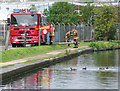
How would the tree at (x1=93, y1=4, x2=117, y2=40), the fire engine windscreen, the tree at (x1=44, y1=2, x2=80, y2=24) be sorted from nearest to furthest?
1. the fire engine windscreen
2. the tree at (x1=93, y1=4, x2=117, y2=40)
3. the tree at (x1=44, y1=2, x2=80, y2=24)

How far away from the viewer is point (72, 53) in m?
28.3

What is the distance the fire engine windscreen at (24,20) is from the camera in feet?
115

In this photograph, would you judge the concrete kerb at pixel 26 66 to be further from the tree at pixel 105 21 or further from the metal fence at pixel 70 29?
the tree at pixel 105 21

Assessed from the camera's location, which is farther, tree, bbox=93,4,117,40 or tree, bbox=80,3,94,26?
tree, bbox=80,3,94,26

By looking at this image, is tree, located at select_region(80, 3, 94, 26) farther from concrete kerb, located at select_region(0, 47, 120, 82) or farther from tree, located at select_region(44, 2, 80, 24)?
concrete kerb, located at select_region(0, 47, 120, 82)

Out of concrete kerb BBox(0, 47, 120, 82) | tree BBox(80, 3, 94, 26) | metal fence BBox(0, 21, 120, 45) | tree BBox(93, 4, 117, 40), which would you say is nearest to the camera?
concrete kerb BBox(0, 47, 120, 82)

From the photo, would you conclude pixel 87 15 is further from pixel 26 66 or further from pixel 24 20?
pixel 26 66

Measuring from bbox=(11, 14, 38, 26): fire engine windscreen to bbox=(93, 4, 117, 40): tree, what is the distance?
19.7 m

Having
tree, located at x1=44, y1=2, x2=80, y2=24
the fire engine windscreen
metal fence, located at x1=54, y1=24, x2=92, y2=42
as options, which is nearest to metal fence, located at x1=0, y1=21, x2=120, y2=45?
metal fence, located at x1=54, y1=24, x2=92, y2=42

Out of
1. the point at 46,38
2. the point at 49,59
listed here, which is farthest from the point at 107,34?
the point at 49,59

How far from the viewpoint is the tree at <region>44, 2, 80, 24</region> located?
2425 inches

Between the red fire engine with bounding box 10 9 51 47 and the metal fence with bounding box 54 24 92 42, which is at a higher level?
the red fire engine with bounding box 10 9 51 47

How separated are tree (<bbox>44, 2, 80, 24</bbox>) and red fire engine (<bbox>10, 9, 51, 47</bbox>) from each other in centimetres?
2548

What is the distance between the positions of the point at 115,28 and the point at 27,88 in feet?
143
